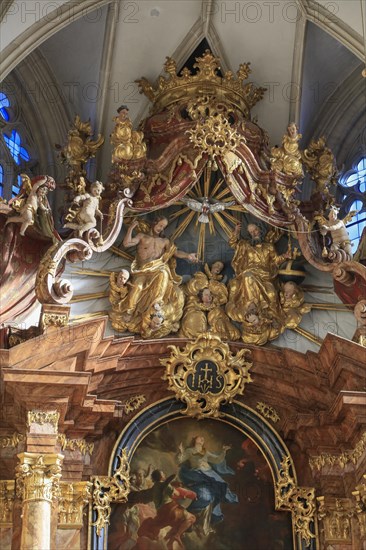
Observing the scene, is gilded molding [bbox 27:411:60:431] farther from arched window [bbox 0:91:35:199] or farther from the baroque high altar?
arched window [bbox 0:91:35:199]

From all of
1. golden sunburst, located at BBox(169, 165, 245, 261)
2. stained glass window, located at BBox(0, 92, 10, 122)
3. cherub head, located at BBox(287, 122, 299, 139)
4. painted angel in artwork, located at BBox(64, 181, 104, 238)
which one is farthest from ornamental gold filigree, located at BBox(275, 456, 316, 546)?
stained glass window, located at BBox(0, 92, 10, 122)

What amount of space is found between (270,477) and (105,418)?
2.36 m

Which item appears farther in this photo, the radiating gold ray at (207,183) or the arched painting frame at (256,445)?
the radiating gold ray at (207,183)

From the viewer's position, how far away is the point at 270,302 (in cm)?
1891

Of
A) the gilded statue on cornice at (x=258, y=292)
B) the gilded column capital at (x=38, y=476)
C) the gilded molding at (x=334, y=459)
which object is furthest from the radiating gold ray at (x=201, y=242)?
the gilded column capital at (x=38, y=476)

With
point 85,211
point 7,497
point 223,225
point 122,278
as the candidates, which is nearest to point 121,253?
point 122,278

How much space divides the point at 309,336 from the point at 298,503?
226 cm

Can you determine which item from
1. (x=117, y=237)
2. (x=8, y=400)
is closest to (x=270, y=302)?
(x=117, y=237)

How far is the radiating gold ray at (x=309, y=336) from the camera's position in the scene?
1867 centimetres

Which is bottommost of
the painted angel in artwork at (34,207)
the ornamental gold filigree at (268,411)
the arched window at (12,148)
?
the ornamental gold filigree at (268,411)

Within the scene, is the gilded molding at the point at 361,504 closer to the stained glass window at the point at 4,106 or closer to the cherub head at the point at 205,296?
the cherub head at the point at 205,296

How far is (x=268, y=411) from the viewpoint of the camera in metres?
18.8

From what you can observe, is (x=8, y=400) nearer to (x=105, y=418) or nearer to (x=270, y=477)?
(x=105, y=418)

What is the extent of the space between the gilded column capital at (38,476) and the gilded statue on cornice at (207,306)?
2.79 metres
